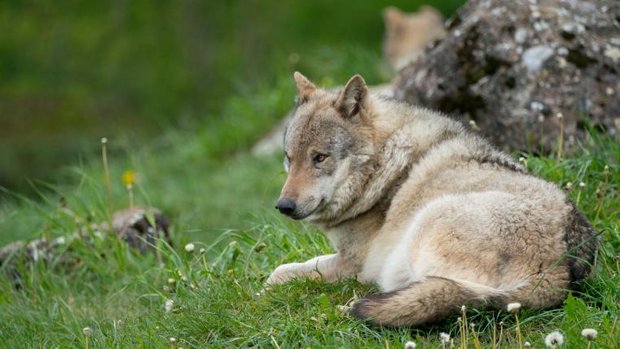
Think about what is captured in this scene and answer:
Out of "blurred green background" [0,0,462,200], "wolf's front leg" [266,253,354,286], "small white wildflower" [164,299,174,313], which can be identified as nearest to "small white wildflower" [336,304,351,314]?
"wolf's front leg" [266,253,354,286]

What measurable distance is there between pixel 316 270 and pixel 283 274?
0.20 meters

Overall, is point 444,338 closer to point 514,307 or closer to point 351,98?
point 514,307

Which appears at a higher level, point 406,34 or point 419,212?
point 419,212

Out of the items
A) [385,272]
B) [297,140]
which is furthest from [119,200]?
[385,272]

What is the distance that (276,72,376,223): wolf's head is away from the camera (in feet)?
18.8

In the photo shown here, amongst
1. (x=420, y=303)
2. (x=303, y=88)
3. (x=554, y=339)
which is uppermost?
(x=303, y=88)

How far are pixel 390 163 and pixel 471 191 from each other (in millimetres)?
666

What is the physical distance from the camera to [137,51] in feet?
82.3

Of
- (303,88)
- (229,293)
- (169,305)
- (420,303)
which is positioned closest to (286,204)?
(229,293)

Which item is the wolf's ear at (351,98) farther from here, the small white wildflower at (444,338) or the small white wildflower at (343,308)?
the small white wildflower at (444,338)

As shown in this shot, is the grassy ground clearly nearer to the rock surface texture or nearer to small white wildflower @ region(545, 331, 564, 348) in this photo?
small white wildflower @ region(545, 331, 564, 348)

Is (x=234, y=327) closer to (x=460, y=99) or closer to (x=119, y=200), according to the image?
(x=460, y=99)

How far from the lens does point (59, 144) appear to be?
21828 mm

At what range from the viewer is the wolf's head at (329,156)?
573 cm
